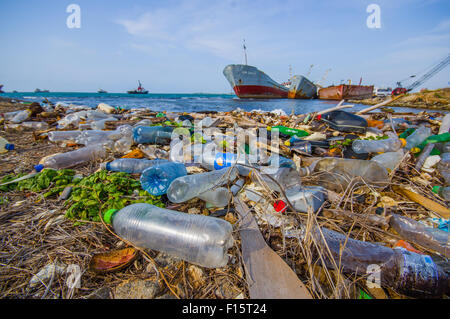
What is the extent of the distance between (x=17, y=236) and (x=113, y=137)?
2.02 m

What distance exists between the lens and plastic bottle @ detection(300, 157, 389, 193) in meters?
1.55

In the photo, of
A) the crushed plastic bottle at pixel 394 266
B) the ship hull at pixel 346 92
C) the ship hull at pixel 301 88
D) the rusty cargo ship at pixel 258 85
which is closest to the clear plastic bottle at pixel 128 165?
the crushed plastic bottle at pixel 394 266

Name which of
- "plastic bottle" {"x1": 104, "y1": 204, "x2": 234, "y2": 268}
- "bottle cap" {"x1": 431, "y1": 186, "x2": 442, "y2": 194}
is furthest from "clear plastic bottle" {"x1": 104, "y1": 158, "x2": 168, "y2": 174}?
"bottle cap" {"x1": 431, "y1": 186, "x2": 442, "y2": 194}

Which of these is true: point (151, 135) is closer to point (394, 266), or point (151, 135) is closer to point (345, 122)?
point (394, 266)

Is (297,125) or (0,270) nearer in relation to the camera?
(0,270)

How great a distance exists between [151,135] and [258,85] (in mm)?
20876

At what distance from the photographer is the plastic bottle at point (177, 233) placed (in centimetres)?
96

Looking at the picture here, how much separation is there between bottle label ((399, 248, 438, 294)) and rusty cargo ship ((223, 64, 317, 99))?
20.8m

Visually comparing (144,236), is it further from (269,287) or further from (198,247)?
(269,287)

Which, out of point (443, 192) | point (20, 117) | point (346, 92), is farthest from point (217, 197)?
point (346, 92)

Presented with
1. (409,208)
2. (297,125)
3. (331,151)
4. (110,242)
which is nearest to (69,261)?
(110,242)

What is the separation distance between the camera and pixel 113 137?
9.11 ft

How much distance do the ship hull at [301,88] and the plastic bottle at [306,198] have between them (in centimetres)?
2566

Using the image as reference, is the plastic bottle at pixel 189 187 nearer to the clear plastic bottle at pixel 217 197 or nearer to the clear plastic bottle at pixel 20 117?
the clear plastic bottle at pixel 217 197
